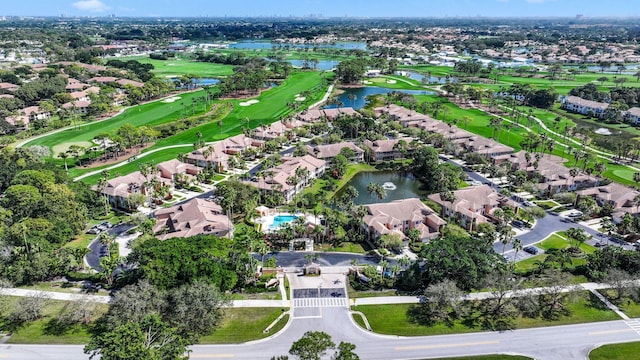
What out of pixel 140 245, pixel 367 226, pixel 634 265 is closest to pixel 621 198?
pixel 634 265

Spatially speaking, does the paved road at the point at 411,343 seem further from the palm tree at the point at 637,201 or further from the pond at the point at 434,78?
the pond at the point at 434,78

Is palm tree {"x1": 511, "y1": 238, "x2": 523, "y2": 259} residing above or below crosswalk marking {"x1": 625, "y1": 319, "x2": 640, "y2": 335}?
above

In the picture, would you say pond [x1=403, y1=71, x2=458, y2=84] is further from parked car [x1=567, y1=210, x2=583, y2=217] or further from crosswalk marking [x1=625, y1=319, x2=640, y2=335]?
crosswalk marking [x1=625, y1=319, x2=640, y2=335]

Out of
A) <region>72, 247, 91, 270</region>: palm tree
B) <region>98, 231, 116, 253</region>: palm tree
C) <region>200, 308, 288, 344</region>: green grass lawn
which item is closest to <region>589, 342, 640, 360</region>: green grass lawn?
<region>200, 308, 288, 344</region>: green grass lawn

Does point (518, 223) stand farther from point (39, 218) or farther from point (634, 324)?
point (39, 218)

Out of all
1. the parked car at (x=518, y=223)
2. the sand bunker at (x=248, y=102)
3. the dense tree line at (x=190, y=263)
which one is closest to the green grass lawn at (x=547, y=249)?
the parked car at (x=518, y=223)
